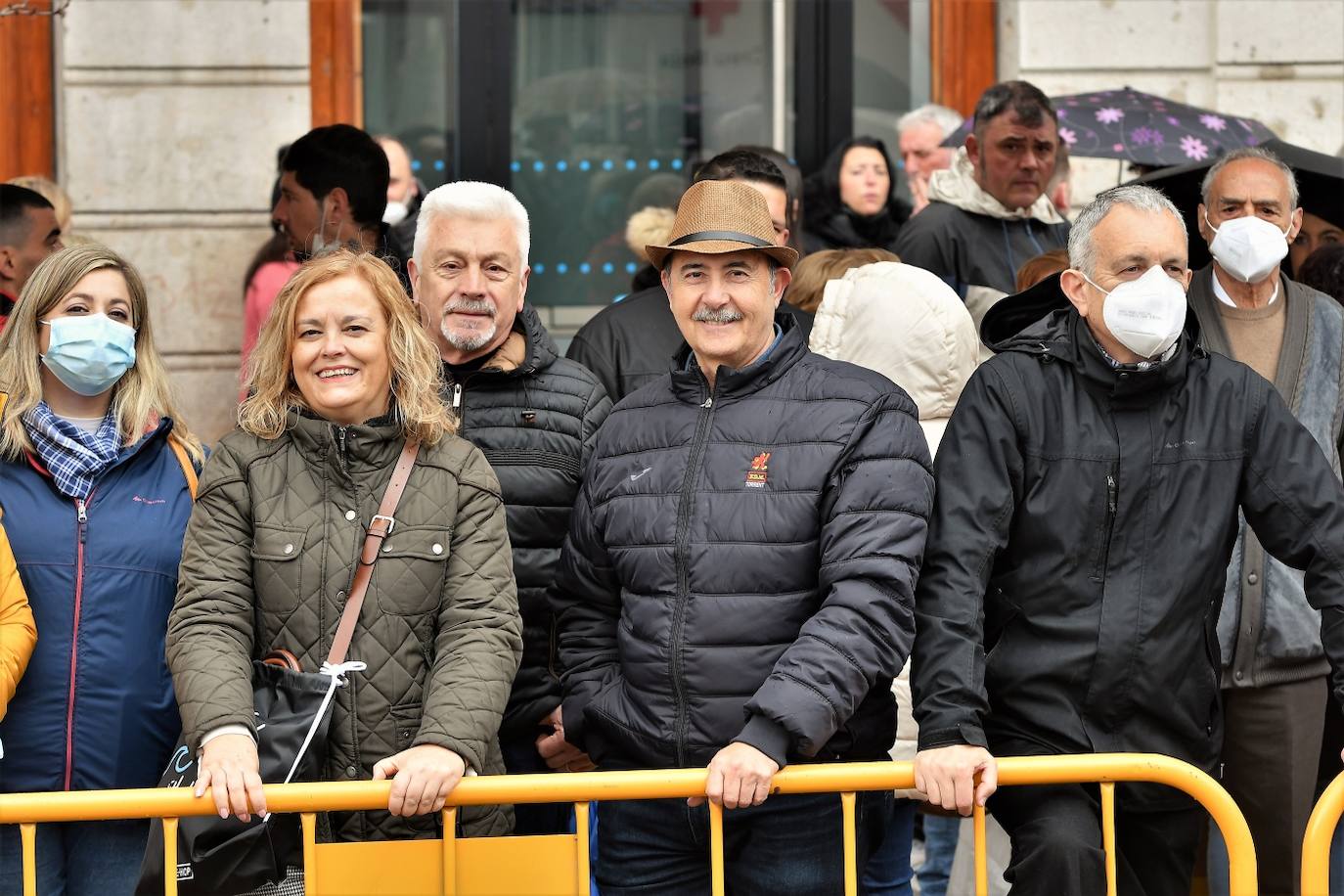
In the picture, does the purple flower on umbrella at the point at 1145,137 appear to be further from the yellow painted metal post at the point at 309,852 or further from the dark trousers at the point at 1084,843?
the yellow painted metal post at the point at 309,852

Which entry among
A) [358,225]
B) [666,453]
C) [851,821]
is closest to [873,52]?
[358,225]

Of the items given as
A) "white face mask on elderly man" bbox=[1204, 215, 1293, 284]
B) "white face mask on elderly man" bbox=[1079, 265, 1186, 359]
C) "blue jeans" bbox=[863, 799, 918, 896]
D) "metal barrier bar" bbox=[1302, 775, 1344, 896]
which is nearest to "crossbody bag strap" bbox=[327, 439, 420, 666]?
"blue jeans" bbox=[863, 799, 918, 896]

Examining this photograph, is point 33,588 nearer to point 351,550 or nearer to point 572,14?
point 351,550

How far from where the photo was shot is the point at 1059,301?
443cm

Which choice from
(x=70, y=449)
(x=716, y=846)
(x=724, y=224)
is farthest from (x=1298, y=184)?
(x=70, y=449)

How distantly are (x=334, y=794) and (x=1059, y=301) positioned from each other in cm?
222

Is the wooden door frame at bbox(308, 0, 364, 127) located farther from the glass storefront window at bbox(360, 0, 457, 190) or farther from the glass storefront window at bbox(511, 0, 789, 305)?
the glass storefront window at bbox(511, 0, 789, 305)

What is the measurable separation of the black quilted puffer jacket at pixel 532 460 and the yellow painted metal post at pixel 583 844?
894 millimetres

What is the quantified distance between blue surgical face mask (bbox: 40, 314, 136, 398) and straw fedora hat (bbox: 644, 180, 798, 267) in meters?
1.33

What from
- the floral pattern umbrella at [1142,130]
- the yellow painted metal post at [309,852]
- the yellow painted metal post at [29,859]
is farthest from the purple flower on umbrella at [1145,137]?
the yellow painted metal post at [29,859]

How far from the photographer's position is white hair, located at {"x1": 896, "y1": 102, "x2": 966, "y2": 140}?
27.6 feet

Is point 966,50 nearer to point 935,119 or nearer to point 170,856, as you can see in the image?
point 935,119

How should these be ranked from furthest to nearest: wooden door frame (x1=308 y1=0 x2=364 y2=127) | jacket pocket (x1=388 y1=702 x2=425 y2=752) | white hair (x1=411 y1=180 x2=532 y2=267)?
1. wooden door frame (x1=308 y1=0 x2=364 y2=127)
2. white hair (x1=411 y1=180 x2=532 y2=267)
3. jacket pocket (x1=388 y1=702 x2=425 y2=752)

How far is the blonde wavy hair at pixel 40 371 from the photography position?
4.15 metres
